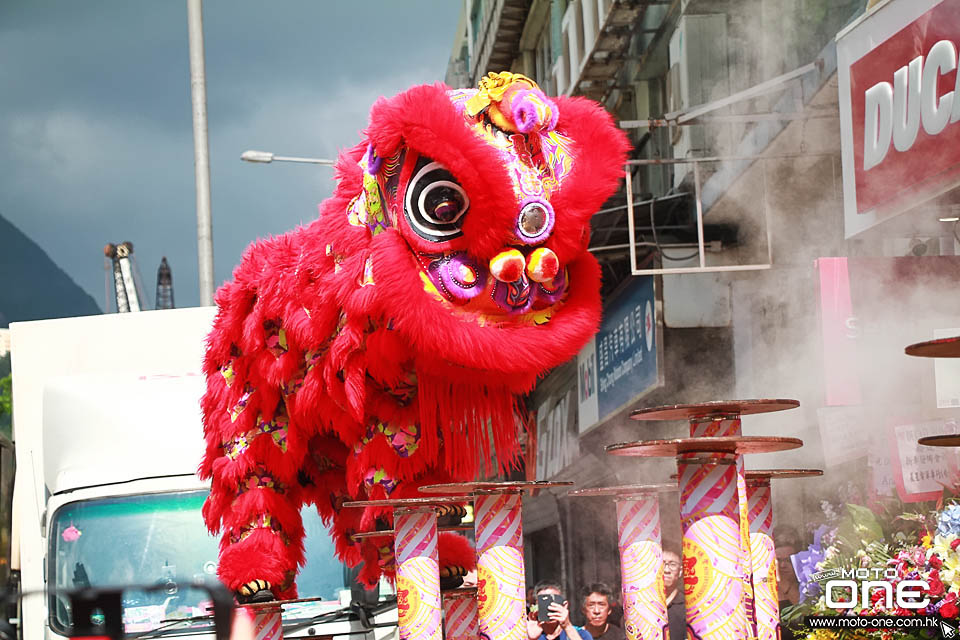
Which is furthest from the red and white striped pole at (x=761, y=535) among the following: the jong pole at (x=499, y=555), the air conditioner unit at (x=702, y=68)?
the air conditioner unit at (x=702, y=68)

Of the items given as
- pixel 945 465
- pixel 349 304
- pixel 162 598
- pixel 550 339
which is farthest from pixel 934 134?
pixel 162 598

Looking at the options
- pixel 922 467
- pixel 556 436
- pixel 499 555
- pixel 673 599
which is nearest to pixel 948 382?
pixel 922 467

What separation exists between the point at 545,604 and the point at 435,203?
2.66 m

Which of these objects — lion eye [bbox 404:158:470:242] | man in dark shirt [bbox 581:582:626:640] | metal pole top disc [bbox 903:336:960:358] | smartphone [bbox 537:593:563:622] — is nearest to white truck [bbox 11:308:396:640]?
smartphone [bbox 537:593:563:622]

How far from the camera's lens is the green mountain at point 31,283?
6644 cm

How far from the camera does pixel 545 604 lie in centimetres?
641

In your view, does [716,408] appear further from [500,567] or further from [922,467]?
[922,467]

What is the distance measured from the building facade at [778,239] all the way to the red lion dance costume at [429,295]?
2.43ft

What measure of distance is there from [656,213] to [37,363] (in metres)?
5.44

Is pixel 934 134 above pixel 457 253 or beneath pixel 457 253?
above

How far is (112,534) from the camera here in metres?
7.29

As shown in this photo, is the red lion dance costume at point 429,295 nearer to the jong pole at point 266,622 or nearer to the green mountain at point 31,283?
the jong pole at point 266,622

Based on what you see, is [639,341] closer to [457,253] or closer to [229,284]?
[229,284]

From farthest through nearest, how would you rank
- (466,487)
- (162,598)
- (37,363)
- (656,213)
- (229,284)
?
(656,213), (37,363), (162,598), (229,284), (466,487)
